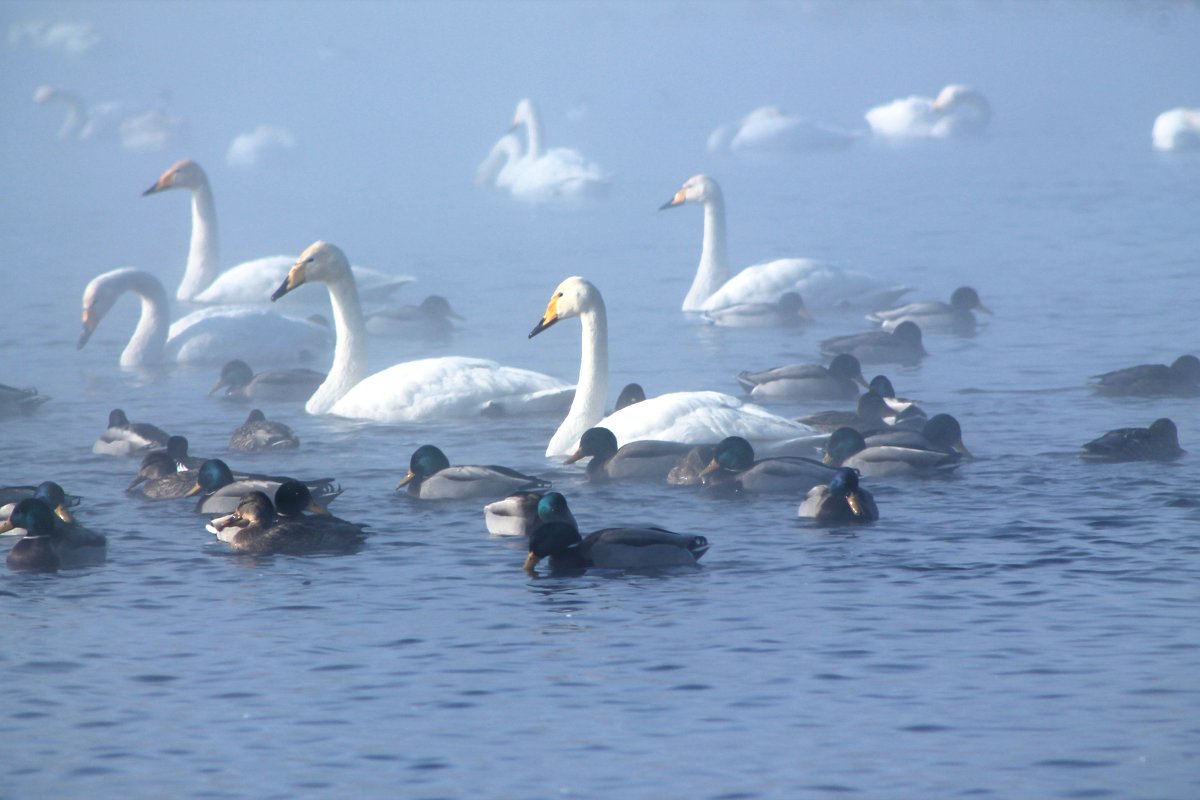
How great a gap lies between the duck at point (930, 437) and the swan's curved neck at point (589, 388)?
7.61ft

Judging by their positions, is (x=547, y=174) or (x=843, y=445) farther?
(x=547, y=174)

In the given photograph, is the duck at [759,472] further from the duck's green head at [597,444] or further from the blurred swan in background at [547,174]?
the blurred swan in background at [547,174]

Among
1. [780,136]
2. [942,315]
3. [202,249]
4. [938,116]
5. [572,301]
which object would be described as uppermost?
[938,116]

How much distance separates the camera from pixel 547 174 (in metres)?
46.2

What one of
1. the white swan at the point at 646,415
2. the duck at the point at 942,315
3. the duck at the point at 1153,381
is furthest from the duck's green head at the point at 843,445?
the duck at the point at 942,315

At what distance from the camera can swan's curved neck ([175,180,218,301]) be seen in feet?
91.0

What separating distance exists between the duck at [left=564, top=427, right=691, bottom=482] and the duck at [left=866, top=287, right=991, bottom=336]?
365 inches

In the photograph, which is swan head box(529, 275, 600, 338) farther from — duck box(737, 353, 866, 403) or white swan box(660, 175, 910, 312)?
white swan box(660, 175, 910, 312)

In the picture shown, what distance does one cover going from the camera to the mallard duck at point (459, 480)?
14000mm

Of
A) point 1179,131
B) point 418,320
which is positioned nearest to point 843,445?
point 418,320

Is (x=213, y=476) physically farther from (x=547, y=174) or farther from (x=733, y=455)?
(x=547, y=174)

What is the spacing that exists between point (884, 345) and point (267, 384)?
6567mm

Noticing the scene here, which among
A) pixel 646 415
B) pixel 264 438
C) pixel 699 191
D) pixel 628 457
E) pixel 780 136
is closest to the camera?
pixel 628 457

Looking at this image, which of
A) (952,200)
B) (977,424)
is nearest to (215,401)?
(977,424)
